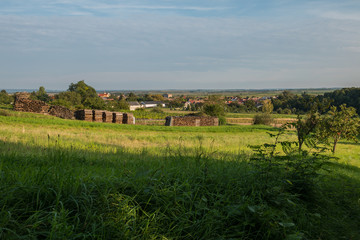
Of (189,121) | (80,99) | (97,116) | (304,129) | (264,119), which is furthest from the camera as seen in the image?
(80,99)

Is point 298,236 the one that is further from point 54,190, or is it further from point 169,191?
point 54,190

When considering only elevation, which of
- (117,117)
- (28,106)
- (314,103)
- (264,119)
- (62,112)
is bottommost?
(264,119)

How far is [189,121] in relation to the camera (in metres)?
35.0

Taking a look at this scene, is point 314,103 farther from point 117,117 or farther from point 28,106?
point 28,106

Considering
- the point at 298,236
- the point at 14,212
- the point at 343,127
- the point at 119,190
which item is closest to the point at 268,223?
the point at 298,236

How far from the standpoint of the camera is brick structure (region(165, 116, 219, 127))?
34094 mm

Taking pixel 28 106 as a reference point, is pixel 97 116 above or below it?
below

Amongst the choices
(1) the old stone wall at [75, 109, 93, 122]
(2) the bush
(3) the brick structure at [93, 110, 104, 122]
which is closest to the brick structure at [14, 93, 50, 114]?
(1) the old stone wall at [75, 109, 93, 122]

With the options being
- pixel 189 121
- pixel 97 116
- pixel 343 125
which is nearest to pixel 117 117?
pixel 97 116

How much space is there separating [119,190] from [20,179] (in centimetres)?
120

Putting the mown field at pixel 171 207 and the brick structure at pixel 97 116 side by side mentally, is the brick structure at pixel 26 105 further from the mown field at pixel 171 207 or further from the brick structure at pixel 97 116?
the mown field at pixel 171 207

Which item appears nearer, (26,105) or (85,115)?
(26,105)

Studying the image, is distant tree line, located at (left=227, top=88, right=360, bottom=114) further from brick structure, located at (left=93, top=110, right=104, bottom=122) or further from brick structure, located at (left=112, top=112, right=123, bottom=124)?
brick structure, located at (left=93, top=110, right=104, bottom=122)

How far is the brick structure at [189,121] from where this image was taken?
1342 inches
